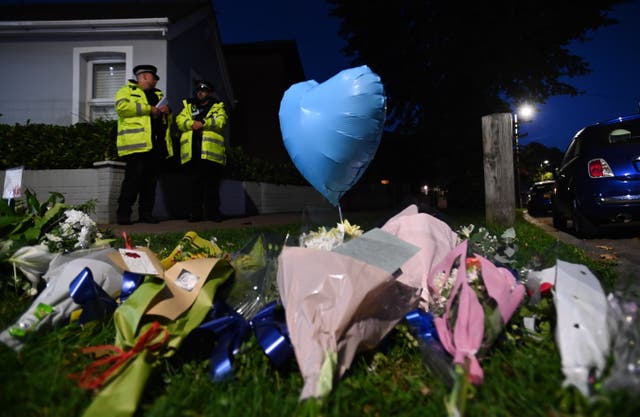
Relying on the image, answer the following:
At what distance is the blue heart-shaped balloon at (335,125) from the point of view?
1.87 metres

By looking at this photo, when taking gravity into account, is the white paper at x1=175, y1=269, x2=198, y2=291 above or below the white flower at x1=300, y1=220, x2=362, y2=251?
below

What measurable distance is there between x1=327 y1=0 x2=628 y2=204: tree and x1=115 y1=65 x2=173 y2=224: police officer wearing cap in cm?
879

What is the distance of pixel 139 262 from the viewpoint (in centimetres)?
148

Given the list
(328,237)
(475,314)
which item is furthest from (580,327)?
(328,237)

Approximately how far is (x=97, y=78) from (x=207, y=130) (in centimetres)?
499

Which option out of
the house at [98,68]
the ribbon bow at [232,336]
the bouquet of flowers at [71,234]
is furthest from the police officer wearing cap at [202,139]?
the ribbon bow at [232,336]

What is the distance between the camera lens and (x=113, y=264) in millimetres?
1675

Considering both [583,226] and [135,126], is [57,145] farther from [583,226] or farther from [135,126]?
[583,226]

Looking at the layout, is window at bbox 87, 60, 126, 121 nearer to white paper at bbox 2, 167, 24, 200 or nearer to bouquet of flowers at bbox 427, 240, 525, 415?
white paper at bbox 2, 167, 24, 200

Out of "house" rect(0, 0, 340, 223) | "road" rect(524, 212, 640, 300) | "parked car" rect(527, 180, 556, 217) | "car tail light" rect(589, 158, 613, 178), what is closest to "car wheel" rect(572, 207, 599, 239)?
"road" rect(524, 212, 640, 300)

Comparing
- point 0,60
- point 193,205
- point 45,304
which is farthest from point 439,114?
point 45,304

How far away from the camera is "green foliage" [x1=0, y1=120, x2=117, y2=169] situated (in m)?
6.47

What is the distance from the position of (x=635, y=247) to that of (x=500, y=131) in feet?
6.98

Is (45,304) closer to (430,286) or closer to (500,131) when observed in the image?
(430,286)
